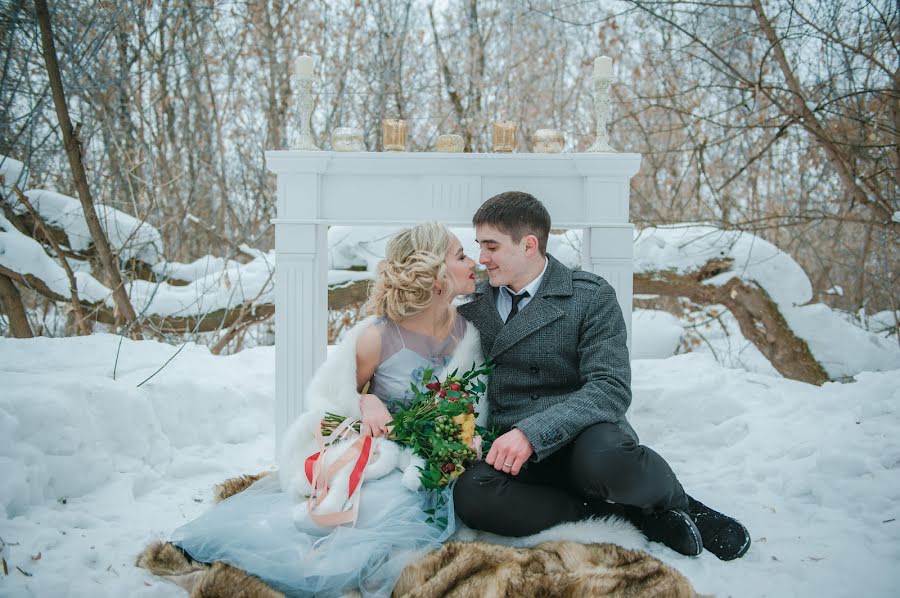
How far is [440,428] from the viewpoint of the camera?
6.88ft

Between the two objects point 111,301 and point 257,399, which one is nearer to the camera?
point 257,399

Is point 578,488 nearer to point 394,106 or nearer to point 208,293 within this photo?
point 208,293

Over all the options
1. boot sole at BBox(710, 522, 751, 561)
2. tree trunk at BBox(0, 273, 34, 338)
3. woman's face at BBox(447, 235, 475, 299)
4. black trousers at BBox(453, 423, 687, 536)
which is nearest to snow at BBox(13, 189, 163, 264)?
tree trunk at BBox(0, 273, 34, 338)

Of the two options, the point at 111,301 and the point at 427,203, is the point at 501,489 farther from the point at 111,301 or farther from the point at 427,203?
the point at 111,301

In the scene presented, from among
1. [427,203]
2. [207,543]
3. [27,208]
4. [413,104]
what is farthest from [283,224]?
[413,104]

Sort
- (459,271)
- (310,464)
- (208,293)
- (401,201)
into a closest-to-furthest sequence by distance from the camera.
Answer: (310,464), (459,271), (401,201), (208,293)

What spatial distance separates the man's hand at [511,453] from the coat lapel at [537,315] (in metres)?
0.41

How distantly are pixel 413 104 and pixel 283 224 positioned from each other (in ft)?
16.9

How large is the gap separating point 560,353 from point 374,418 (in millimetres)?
725

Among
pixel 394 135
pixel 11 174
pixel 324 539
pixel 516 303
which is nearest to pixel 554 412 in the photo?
pixel 516 303

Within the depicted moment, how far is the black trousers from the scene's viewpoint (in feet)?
6.64

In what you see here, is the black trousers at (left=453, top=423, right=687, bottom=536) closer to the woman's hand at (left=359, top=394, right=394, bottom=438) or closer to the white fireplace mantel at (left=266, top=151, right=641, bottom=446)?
the woman's hand at (left=359, top=394, right=394, bottom=438)

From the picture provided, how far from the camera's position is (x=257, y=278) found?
5277 millimetres

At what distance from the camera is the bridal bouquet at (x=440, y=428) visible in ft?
6.83
